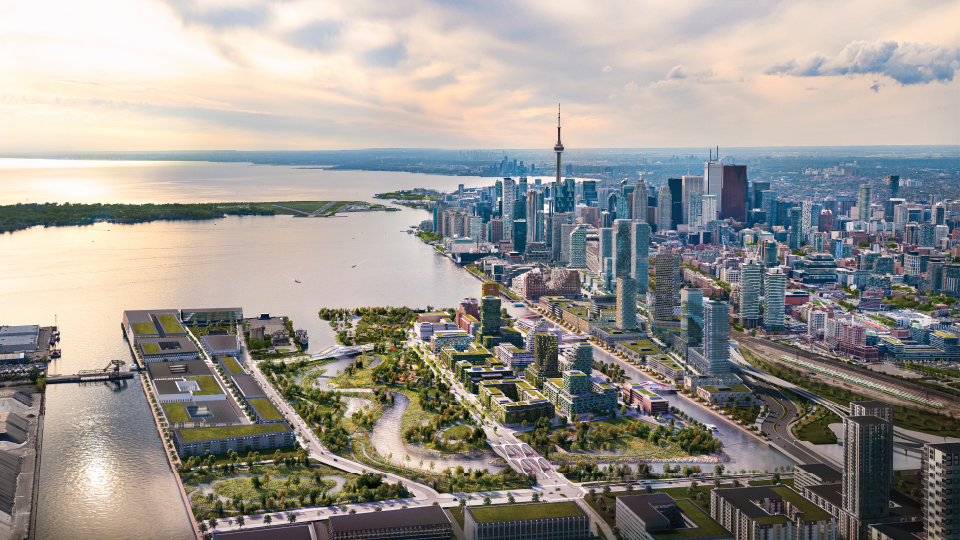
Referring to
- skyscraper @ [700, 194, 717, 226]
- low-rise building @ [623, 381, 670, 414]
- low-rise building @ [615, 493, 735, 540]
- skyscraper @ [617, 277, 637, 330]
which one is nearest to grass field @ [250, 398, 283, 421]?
low-rise building @ [615, 493, 735, 540]

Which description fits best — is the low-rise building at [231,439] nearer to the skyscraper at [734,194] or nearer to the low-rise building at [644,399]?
the low-rise building at [644,399]

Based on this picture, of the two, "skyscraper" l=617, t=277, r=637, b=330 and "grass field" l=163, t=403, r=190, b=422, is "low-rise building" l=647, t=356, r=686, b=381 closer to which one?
"skyscraper" l=617, t=277, r=637, b=330

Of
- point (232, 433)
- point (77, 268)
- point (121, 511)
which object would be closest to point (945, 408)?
point (232, 433)

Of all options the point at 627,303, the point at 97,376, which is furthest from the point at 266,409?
the point at 627,303

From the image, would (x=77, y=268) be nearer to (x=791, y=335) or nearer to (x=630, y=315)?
(x=630, y=315)

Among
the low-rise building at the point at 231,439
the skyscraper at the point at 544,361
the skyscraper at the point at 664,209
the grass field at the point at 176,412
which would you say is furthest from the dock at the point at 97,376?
the skyscraper at the point at 664,209
